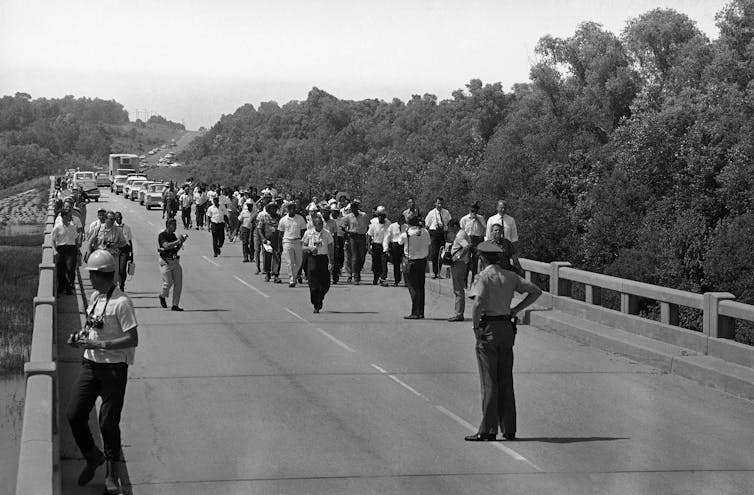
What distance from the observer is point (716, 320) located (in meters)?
15.2

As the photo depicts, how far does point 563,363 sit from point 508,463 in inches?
235

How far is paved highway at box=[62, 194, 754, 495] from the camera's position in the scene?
32.4ft

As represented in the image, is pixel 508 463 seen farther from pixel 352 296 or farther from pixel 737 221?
pixel 737 221

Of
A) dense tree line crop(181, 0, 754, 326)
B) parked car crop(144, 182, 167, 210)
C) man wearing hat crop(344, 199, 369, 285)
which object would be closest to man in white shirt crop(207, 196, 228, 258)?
man wearing hat crop(344, 199, 369, 285)

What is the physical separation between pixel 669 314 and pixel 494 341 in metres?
6.42

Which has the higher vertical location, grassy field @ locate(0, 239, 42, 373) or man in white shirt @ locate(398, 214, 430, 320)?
man in white shirt @ locate(398, 214, 430, 320)

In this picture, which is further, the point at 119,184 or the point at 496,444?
the point at 119,184

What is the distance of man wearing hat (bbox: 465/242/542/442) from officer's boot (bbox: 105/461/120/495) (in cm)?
342

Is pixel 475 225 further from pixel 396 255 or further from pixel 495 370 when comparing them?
pixel 495 370

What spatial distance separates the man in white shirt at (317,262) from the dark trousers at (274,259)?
18.2 feet

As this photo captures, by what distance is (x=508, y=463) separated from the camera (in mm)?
10422

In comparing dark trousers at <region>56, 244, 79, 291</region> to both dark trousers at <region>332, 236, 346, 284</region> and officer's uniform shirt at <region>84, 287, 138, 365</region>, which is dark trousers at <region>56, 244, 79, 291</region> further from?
officer's uniform shirt at <region>84, 287, 138, 365</region>

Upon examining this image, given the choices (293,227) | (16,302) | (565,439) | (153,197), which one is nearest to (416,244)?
(293,227)

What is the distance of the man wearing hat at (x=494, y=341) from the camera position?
440 inches
